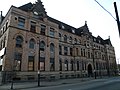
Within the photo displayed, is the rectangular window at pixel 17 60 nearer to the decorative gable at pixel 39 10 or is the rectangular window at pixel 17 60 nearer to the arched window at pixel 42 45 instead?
the arched window at pixel 42 45

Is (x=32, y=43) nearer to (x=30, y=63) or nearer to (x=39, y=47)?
(x=39, y=47)

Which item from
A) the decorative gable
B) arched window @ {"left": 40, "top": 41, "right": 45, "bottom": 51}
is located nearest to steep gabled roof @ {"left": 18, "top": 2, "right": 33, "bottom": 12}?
the decorative gable

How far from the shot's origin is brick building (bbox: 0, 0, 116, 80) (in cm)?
2741

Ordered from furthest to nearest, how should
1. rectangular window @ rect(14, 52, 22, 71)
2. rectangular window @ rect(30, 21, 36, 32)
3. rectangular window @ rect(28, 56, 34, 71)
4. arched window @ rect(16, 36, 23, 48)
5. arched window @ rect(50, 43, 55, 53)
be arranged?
arched window @ rect(50, 43, 55, 53), rectangular window @ rect(30, 21, 36, 32), rectangular window @ rect(28, 56, 34, 71), arched window @ rect(16, 36, 23, 48), rectangular window @ rect(14, 52, 22, 71)

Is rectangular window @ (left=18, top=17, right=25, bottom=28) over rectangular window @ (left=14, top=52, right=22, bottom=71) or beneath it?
over

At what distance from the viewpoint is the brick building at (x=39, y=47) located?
27.4 metres

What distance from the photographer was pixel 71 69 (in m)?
41.3

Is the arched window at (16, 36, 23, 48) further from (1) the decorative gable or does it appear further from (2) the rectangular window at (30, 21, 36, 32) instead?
(1) the decorative gable

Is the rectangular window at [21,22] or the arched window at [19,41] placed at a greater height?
the rectangular window at [21,22]

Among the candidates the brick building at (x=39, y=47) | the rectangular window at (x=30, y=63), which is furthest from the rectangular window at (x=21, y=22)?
the rectangular window at (x=30, y=63)

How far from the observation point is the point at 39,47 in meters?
27.9

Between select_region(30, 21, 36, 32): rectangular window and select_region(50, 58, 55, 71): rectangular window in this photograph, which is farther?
select_region(50, 58, 55, 71): rectangular window

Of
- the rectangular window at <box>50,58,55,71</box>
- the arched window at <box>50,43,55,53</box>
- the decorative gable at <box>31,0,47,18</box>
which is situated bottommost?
the rectangular window at <box>50,58,55,71</box>

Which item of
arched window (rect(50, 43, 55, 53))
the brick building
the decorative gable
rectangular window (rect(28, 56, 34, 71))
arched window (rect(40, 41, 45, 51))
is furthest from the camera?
arched window (rect(50, 43, 55, 53))
